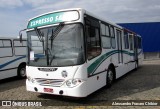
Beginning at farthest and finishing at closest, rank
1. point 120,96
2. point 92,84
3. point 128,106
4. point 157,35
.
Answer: point 157,35
point 120,96
point 92,84
point 128,106

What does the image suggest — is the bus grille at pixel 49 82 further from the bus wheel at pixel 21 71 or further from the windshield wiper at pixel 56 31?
the bus wheel at pixel 21 71

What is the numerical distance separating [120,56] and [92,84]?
3907mm

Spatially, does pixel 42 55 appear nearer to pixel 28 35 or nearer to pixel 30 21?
pixel 28 35

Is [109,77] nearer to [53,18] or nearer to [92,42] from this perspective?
[92,42]

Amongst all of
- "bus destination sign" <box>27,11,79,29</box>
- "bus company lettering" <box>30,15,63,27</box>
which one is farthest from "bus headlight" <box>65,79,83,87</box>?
"bus company lettering" <box>30,15,63,27</box>

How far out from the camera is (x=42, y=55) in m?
6.48

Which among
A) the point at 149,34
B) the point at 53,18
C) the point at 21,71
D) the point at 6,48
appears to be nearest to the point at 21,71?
the point at 21,71

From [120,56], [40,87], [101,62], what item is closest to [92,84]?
Answer: [101,62]

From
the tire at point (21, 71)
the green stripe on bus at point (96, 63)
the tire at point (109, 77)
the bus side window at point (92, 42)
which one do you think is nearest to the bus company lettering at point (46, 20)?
the bus side window at point (92, 42)

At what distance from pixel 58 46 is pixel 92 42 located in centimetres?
114

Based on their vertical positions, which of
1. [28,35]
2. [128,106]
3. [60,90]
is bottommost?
[128,106]

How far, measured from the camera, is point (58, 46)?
620cm

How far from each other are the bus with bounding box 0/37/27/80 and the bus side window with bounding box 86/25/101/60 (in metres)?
5.93

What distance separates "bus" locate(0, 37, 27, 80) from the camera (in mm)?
10648
